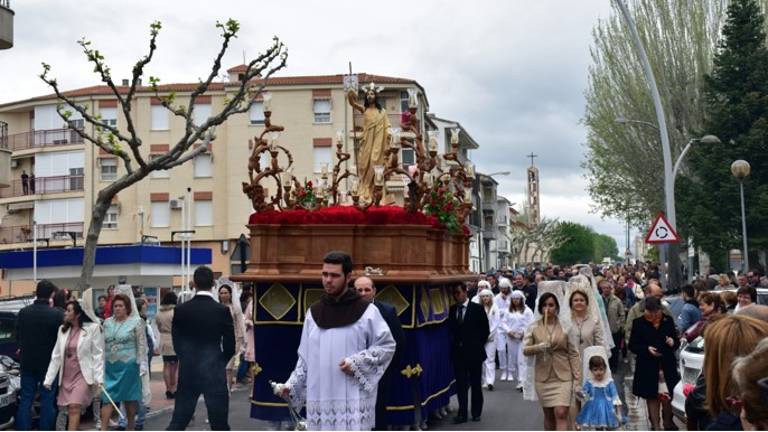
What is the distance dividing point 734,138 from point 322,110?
22231mm

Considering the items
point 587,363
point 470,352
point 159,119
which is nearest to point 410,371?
point 587,363

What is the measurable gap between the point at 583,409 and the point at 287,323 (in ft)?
11.3

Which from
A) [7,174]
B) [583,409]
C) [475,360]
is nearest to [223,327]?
[583,409]

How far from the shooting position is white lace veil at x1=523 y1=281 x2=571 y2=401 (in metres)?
10.2

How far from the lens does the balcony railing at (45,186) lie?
53000mm

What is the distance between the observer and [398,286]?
11180 mm

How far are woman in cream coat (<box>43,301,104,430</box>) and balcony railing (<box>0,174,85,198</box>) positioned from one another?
4413 cm

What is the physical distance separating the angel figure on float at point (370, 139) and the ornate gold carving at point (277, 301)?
1692 mm

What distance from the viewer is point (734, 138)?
36.1 meters

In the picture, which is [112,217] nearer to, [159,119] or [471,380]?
[159,119]

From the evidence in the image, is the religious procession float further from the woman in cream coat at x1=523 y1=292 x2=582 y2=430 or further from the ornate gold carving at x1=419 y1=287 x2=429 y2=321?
the woman in cream coat at x1=523 y1=292 x2=582 y2=430

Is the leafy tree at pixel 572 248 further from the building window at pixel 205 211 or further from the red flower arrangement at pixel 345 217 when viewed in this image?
the red flower arrangement at pixel 345 217

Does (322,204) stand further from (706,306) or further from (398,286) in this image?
(706,306)

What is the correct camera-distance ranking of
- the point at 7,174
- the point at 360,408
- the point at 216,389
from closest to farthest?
the point at 360,408
the point at 216,389
the point at 7,174
